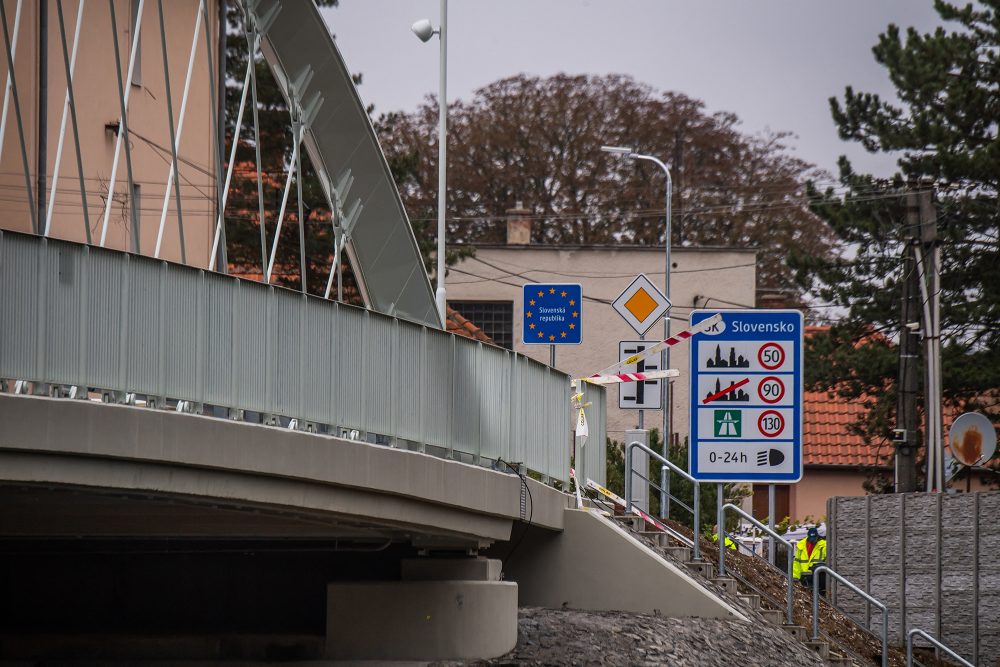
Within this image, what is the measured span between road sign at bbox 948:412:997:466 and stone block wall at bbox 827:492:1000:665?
53.6 inches

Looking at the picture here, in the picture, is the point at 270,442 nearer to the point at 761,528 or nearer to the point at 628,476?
the point at 761,528

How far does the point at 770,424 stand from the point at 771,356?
70cm

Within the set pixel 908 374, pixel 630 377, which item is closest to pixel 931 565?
pixel 630 377

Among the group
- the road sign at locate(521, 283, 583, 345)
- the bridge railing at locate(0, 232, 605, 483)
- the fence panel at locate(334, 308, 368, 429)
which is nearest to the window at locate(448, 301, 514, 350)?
the road sign at locate(521, 283, 583, 345)

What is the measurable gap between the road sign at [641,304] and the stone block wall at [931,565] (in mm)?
3678

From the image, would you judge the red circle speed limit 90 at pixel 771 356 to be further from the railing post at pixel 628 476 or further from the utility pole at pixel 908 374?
the utility pole at pixel 908 374

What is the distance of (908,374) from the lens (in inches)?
1049

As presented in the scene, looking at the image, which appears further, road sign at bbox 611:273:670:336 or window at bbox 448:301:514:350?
window at bbox 448:301:514:350

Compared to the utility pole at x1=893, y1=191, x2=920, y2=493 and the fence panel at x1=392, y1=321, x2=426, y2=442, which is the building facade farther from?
the fence panel at x1=392, y1=321, x2=426, y2=442

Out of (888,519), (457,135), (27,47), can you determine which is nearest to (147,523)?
(27,47)

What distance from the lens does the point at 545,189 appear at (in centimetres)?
5381

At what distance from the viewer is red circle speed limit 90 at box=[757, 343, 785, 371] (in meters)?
17.4

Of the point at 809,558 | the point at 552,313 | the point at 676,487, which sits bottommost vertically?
the point at 809,558

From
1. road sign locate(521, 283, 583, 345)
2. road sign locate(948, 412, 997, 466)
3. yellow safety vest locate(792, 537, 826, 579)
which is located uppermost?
road sign locate(521, 283, 583, 345)
